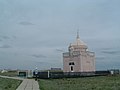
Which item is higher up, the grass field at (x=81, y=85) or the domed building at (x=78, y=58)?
the domed building at (x=78, y=58)

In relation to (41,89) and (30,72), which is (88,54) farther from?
(41,89)

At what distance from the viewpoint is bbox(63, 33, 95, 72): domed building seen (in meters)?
69.9

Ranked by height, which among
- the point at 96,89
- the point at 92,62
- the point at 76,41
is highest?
the point at 76,41

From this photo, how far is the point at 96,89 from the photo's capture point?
850 inches

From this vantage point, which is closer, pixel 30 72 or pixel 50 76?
pixel 50 76

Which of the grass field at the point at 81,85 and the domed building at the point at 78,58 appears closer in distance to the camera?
the grass field at the point at 81,85

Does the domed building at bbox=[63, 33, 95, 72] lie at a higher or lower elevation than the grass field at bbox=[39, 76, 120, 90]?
higher

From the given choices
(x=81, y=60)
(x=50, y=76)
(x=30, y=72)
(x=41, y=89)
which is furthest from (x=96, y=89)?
(x=81, y=60)

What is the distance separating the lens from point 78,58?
69562 millimetres

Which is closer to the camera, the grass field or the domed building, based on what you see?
the grass field

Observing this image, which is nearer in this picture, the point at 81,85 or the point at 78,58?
the point at 81,85

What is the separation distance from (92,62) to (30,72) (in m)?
19.7

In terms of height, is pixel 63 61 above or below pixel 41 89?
above

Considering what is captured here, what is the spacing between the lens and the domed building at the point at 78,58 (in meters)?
69.9
